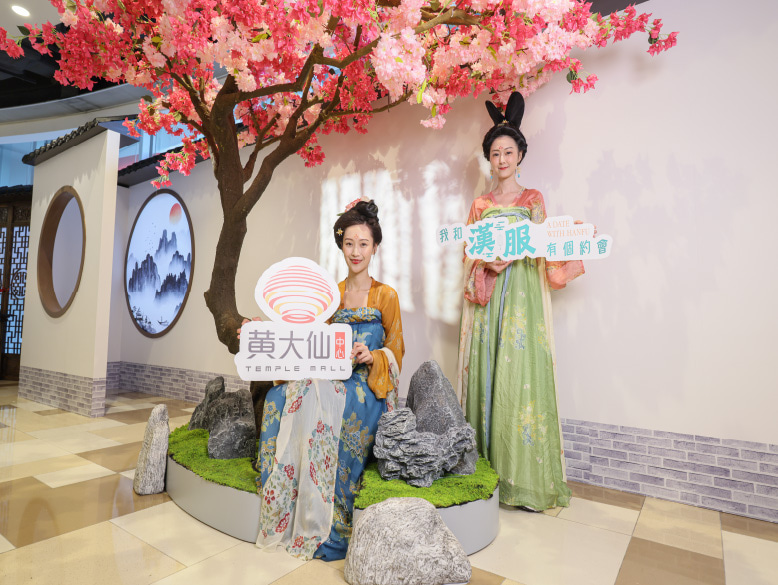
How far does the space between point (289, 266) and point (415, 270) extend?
4.97 feet

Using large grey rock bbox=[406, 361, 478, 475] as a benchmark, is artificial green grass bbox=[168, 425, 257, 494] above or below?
below

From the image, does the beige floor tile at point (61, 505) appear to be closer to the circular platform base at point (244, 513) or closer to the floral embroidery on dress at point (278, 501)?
the circular platform base at point (244, 513)

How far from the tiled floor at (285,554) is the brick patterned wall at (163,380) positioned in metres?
2.13

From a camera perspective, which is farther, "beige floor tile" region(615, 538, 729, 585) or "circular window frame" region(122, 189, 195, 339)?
"circular window frame" region(122, 189, 195, 339)

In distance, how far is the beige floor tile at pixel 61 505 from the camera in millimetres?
2062

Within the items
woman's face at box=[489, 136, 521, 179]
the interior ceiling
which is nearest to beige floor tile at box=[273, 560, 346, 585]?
woman's face at box=[489, 136, 521, 179]

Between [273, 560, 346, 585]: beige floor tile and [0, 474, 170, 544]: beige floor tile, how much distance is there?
3.47ft

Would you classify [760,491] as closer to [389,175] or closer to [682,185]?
[682,185]

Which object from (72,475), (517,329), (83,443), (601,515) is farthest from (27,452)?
(601,515)

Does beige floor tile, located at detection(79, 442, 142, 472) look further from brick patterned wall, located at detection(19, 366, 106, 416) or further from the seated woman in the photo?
the seated woman

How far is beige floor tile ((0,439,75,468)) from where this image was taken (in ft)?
10.0

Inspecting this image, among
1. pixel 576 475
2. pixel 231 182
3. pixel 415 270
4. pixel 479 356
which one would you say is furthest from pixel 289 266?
pixel 576 475

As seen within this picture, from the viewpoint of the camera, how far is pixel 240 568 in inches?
69.2

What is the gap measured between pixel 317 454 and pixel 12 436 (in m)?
3.18
